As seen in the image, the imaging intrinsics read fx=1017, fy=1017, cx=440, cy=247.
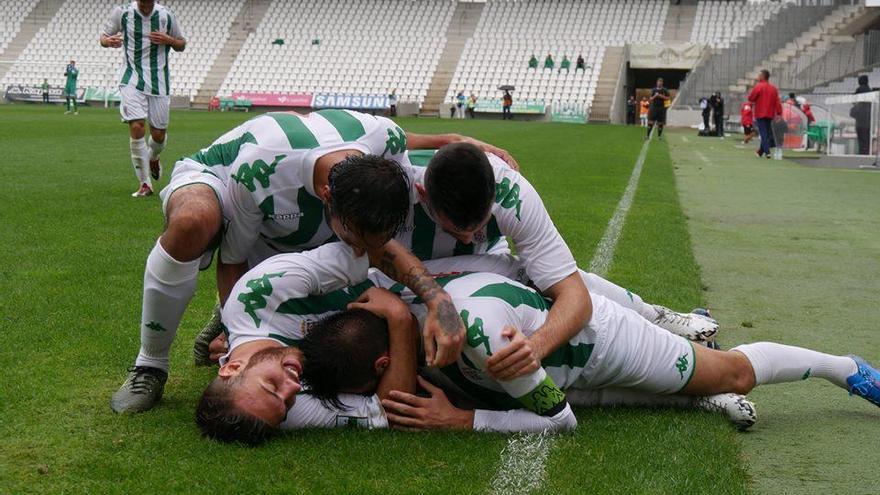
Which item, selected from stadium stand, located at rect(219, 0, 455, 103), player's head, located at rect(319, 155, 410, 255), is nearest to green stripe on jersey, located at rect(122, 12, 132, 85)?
player's head, located at rect(319, 155, 410, 255)

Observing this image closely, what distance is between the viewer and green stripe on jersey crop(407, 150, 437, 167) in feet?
13.6

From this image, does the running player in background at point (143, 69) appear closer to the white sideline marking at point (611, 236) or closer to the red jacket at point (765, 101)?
the white sideline marking at point (611, 236)

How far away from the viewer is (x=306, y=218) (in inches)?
161

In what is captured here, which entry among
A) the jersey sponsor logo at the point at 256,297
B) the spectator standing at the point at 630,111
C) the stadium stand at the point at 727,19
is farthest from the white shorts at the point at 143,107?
the spectator standing at the point at 630,111

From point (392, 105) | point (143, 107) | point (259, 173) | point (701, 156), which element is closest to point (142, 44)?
point (143, 107)

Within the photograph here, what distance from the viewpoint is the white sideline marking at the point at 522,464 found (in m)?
3.03

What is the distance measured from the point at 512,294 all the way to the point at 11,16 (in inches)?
2282

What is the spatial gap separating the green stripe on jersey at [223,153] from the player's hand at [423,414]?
1.30 m

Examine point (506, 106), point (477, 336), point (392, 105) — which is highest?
point (477, 336)

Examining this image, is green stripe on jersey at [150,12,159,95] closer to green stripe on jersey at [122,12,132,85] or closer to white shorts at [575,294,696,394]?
green stripe on jersey at [122,12,132,85]

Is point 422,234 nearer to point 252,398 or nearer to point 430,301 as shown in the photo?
point 430,301

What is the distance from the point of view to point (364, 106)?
154ft

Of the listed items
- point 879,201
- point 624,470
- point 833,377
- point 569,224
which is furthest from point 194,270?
point 879,201

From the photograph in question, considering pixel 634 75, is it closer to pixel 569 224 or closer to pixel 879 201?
pixel 879 201
